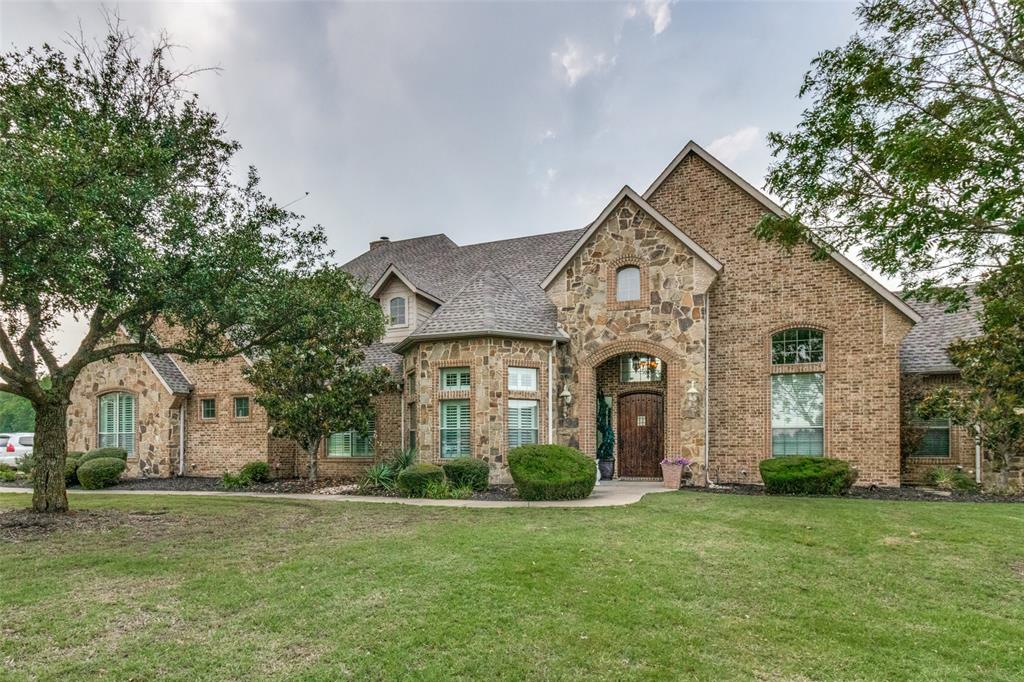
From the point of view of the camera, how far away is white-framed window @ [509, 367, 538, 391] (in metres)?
Result: 15.2

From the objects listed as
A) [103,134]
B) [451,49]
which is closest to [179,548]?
[103,134]

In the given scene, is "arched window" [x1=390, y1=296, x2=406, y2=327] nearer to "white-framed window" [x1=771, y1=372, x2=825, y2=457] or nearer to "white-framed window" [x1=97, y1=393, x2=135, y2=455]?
"white-framed window" [x1=97, y1=393, x2=135, y2=455]

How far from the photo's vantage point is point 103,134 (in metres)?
8.71

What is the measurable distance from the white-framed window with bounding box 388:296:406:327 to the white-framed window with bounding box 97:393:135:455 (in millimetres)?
9033

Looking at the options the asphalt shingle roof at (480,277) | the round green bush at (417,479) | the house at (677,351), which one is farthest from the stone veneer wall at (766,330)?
the round green bush at (417,479)

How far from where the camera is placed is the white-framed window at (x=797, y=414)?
1505 cm

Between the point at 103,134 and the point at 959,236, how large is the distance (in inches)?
481

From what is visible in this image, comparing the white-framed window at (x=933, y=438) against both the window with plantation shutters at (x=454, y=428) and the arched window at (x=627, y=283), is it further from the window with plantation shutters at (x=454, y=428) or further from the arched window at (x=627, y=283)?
the window with plantation shutters at (x=454, y=428)

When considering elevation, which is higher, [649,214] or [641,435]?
[649,214]

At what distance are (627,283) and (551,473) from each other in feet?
19.5

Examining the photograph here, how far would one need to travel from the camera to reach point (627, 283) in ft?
51.9

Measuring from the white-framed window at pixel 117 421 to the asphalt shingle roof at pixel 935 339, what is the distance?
23305 millimetres

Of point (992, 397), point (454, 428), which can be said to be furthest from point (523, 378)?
point (992, 397)

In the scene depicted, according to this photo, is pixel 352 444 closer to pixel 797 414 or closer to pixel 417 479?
pixel 417 479
